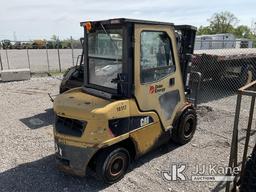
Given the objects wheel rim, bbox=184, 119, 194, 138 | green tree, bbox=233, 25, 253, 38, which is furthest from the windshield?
green tree, bbox=233, 25, 253, 38

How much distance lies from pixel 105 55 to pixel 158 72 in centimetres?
90

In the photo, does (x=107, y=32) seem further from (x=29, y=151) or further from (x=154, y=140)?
(x=29, y=151)

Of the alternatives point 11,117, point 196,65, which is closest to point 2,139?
point 11,117

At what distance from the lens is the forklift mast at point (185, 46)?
502cm

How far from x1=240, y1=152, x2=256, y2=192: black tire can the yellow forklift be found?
1554 mm

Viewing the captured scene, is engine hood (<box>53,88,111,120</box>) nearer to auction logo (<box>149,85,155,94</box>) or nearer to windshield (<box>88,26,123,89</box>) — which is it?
windshield (<box>88,26,123,89</box>)

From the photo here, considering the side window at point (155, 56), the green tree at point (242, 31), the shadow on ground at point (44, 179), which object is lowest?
the shadow on ground at point (44, 179)

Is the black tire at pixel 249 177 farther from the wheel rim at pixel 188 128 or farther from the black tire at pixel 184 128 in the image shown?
the wheel rim at pixel 188 128

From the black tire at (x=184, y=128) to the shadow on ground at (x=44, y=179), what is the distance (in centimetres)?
68

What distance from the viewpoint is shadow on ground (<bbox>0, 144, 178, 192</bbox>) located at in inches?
153

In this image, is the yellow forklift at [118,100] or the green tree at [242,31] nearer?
the yellow forklift at [118,100]

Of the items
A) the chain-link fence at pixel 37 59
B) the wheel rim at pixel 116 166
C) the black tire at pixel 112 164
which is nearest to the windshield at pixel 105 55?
the black tire at pixel 112 164

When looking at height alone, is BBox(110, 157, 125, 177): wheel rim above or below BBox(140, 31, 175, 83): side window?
below

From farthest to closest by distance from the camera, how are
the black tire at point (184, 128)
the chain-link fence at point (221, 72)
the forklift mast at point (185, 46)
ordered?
the chain-link fence at point (221, 72) < the forklift mast at point (185, 46) < the black tire at point (184, 128)
